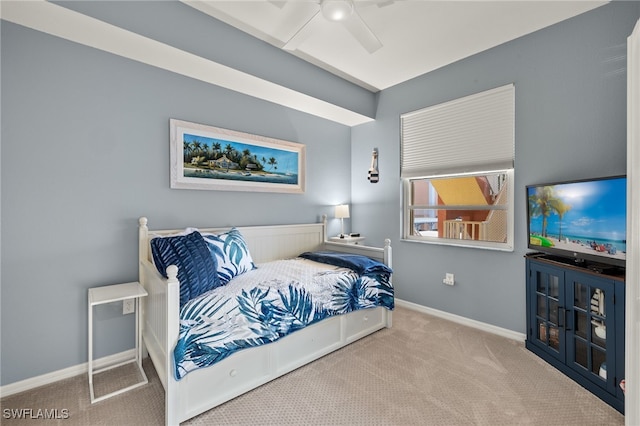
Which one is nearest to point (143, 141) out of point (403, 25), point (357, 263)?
point (357, 263)

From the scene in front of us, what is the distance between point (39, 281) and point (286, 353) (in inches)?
68.9

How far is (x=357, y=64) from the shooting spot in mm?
3070

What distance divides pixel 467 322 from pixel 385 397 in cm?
159

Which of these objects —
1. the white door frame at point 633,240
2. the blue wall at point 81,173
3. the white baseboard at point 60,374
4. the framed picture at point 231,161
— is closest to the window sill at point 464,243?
the framed picture at point 231,161

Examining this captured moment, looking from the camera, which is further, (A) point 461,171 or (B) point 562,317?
(A) point 461,171

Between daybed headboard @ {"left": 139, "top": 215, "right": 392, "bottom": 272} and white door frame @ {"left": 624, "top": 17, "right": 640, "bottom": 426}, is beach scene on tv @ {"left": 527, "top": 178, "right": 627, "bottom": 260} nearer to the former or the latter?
white door frame @ {"left": 624, "top": 17, "right": 640, "bottom": 426}

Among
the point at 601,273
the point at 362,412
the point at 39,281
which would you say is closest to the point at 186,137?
the point at 39,281

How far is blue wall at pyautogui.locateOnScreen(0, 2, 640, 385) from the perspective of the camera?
1.90 m

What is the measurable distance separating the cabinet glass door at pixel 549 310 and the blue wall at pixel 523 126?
0.86 feet

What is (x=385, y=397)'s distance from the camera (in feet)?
6.02

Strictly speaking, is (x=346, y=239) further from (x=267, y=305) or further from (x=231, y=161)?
(x=267, y=305)

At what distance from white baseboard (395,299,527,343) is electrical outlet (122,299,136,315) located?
2.81 metres

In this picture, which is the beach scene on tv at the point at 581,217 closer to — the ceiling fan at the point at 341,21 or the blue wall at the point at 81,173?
the ceiling fan at the point at 341,21

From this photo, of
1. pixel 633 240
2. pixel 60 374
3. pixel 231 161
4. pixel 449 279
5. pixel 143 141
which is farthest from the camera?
pixel 449 279
